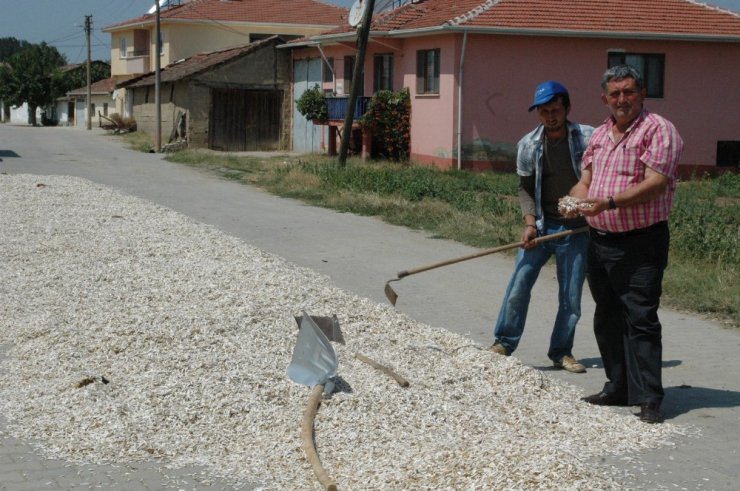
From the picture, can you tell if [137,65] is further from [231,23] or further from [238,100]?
[238,100]

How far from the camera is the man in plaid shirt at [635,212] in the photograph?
5738 mm

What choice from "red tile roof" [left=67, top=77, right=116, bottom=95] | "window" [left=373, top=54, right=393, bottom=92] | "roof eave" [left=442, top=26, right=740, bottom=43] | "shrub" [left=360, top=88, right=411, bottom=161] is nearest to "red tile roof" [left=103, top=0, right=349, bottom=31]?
"red tile roof" [left=67, top=77, right=116, bottom=95]

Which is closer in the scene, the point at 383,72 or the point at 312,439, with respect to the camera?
the point at 312,439

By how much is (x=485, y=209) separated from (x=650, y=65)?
13.9 m

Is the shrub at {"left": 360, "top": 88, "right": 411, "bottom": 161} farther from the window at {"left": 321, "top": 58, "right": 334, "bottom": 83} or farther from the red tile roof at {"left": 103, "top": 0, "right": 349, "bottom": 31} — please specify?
the red tile roof at {"left": 103, "top": 0, "right": 349, "bottom": 31}

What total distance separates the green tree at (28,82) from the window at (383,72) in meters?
55.1

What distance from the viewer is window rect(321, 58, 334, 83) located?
3406cm

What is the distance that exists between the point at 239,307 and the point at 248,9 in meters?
47.9

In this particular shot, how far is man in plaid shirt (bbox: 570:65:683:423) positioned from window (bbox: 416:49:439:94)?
21.9 meters

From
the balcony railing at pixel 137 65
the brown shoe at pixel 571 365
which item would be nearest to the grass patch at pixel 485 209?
the brown shoe at pixel 571 365

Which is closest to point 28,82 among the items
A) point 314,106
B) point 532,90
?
point 314,106

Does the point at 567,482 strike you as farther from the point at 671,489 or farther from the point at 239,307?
the point at 239,307

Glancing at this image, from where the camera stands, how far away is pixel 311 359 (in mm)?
6043

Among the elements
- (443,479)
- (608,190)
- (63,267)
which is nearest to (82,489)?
(443,479)
